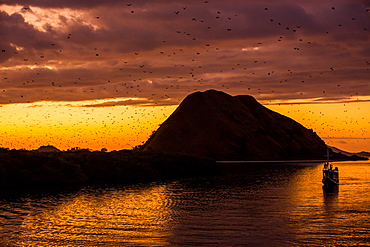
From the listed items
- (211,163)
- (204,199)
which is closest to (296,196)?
(204,199)

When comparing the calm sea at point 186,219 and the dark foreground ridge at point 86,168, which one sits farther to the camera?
the dark foreground ridge at point 86,168

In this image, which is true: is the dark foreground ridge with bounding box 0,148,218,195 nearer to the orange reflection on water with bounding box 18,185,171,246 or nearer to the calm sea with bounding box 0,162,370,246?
the calm sea with bounding box 0,162,370,246

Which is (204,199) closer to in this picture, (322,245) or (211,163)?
(322,245)

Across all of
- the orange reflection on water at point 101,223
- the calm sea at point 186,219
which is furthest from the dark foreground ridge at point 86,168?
the orange reflection on water at point 101,223

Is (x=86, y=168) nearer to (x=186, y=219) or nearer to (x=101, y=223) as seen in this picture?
(x=186, y=219)

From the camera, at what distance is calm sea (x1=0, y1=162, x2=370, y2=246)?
4188cm

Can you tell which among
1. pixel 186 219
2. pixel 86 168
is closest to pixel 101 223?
pixel 186 219

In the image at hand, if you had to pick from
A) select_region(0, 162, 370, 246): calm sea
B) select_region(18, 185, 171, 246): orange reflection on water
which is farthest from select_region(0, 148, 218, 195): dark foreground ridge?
select_region(18, 185, 171, 246): orange reflection on water

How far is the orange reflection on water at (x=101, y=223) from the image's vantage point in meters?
41.8

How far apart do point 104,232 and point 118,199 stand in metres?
29.4

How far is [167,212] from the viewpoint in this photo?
61.1m

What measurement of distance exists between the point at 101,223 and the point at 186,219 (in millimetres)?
9962

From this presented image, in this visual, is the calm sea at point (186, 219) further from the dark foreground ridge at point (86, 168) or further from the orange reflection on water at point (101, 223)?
the dark foreground ridge at point (86, 168)

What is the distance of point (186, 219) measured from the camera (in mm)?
55156
